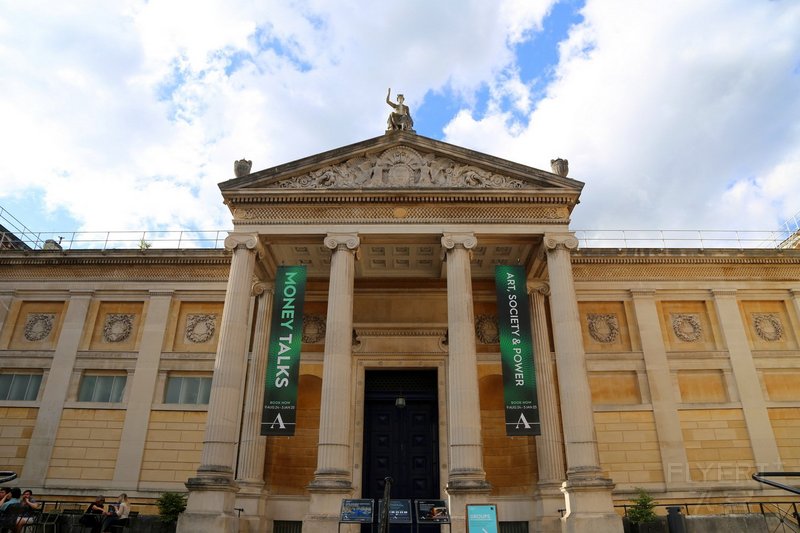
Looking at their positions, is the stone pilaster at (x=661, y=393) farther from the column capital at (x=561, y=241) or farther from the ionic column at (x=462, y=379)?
the ionic column at (x=462, y=379)

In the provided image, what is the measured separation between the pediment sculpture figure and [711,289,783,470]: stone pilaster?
13.7 metres

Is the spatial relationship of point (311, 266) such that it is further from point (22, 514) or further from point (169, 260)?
point (22, 514)

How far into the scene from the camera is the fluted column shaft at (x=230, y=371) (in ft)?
52.3

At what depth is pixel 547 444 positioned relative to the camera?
60.7 ft

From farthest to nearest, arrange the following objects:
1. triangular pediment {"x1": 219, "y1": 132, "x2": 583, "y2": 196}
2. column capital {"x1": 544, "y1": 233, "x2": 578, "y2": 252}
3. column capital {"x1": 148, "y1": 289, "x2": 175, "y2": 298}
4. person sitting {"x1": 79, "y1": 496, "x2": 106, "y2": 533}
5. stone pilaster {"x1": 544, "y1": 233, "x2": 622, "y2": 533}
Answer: column capital {"x1": 148, "y1": 289, "x2": 175, "y2": 298}, triangular pediment {"x1": 219, "y1": 132, "x2": 583, "y2": 196}, column capital {"x1": 544, "y1": 233, "x2": 578, "y2": 252}, stone pilaster {"x1": 544, "y1": 233, "x2": 622, "y2": 533}, person sitting {"x1": 79, "y1": 496, "x2": 106, "y2": 533}

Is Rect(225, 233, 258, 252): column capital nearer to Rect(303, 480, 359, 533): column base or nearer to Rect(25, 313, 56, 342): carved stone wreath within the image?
Rect(303, 480, 359, 533): column base

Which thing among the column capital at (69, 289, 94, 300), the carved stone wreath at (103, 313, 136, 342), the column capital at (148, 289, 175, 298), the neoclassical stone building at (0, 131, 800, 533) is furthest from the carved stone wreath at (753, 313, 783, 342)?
the column capital at (69, 289, 94, 300)

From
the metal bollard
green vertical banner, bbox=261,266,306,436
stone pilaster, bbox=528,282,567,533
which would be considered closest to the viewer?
the metal bollard

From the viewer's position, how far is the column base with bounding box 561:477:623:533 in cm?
1467

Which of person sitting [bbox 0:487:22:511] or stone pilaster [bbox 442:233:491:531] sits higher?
stone pilaster [bbox 442:233:491:531]

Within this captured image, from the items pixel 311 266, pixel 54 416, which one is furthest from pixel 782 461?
pixel 54 416

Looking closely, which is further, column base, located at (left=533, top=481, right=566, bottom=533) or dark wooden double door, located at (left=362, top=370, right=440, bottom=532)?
dark wooden double door, located at (left=362, top=370, right=440, bottom=532)

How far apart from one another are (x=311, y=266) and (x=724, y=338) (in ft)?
52.7

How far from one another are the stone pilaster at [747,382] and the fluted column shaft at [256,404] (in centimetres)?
1664
